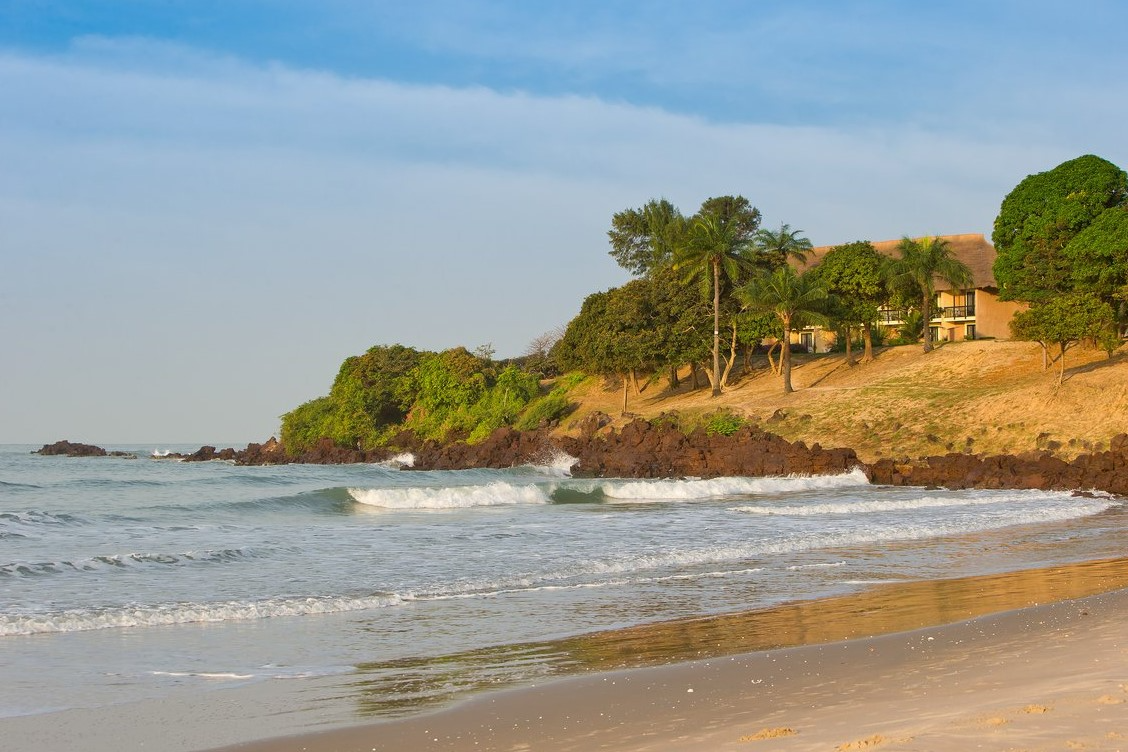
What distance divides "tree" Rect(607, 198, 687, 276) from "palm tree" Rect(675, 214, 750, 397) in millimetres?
11508

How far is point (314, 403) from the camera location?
234 ft

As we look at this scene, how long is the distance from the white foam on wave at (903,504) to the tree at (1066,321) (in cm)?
1077

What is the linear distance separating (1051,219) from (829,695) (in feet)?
145

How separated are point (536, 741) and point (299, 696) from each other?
7.88 feet

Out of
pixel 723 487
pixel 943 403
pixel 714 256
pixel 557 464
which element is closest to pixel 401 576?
pixel 723 487

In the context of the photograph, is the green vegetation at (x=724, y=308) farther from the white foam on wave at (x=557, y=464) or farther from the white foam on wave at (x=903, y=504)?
the white foam on wave at (x=903, y=504)

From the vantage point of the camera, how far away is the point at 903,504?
27438mm

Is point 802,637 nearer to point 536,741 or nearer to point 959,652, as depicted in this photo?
point 959,652

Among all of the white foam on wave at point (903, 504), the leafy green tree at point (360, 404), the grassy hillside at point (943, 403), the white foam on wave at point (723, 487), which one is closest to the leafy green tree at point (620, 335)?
the grassy hillside at point (943, 403)

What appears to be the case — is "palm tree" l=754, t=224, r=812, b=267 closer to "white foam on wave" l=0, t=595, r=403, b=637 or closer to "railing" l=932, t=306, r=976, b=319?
"railing" l=932, t=306, r=976, b=319

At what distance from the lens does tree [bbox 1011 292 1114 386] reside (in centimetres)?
3819

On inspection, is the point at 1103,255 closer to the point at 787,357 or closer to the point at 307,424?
the point at 787,357

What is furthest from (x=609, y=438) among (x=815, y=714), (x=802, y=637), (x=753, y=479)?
(x=815, y=714)

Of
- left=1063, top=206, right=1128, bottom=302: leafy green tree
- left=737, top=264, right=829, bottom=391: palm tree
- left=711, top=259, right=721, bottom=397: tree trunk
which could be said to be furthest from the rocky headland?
left=1063, top=206, right=1128, bottom=302: leafy green tree
